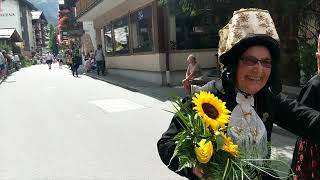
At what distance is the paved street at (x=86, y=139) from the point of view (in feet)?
20.3

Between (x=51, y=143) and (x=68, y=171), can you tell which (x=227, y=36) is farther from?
(x=51, y=143)

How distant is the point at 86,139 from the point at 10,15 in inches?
3620

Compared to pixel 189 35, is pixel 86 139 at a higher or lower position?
lower

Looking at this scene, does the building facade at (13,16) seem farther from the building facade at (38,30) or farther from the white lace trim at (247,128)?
the white lace trim at (247,128)

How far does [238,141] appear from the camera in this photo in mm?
1848

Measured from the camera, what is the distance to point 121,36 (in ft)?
83.2

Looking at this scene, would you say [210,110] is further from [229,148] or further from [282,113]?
[282,113]

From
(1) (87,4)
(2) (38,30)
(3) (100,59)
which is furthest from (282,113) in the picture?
(2) (38,30)

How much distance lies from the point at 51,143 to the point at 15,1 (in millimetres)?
92920

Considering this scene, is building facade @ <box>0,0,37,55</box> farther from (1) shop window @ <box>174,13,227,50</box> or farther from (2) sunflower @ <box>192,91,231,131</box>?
(2) sunflower @ <box>192,91,231,131</box>

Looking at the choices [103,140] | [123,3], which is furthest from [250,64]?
[123,3]

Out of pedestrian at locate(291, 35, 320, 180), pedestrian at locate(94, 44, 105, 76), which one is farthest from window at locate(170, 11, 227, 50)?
pedestrian at locate(291, 35, 320, 180)

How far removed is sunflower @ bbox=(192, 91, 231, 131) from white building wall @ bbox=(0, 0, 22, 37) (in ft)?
320

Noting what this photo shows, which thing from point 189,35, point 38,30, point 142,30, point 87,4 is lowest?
point 189,35
